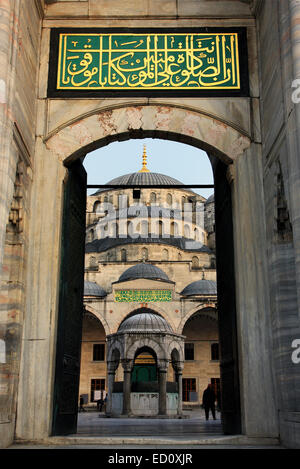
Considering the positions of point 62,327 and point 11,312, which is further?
point 62,327

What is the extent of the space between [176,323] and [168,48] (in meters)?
27.6

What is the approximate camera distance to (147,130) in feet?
18.0

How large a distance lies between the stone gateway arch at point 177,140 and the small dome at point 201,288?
91.9ft

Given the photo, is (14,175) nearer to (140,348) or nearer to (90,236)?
(140,348)

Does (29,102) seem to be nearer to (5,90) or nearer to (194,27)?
(5,90)

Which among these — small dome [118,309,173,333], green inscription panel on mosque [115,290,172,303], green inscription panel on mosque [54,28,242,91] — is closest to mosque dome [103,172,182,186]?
green inscription panel on mosque [115,290,172,303]

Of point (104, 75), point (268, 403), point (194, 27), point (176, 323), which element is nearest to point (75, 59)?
point (104, 75)

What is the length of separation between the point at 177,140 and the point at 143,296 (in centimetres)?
2789

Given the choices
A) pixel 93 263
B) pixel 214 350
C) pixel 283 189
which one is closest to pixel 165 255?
pixel 93 263

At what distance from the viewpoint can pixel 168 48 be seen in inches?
223

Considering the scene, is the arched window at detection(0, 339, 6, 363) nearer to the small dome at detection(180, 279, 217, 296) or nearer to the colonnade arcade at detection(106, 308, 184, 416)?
the colonnade arcade at detection(106, 308, 184, 416)

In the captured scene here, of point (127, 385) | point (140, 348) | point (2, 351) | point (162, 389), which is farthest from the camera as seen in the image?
point (140, 348)

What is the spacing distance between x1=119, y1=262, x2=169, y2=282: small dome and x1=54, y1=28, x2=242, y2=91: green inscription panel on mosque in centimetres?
2836
